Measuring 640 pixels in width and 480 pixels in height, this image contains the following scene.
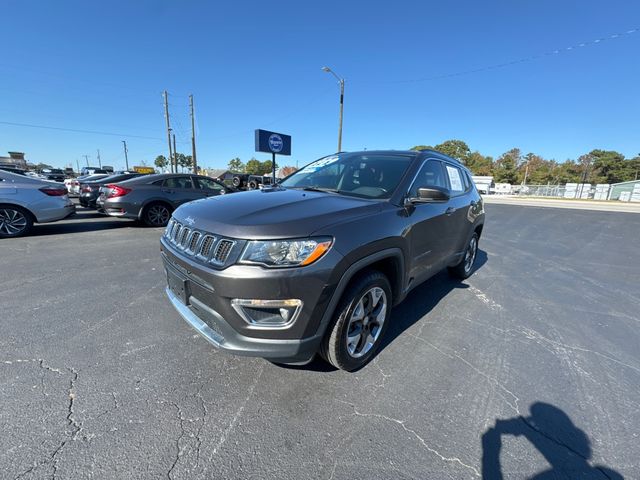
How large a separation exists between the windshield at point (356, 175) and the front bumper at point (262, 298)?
3.78 ft

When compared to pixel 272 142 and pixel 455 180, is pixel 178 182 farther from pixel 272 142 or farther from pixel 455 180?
pixel 272 142

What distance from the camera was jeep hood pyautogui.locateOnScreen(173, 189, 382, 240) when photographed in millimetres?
1917

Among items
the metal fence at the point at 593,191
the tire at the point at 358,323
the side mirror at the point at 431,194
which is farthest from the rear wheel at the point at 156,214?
the metal fence at the point at 593,191

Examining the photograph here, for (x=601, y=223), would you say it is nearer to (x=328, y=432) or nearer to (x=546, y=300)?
(x=546, y=300)

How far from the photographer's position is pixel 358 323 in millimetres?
2438

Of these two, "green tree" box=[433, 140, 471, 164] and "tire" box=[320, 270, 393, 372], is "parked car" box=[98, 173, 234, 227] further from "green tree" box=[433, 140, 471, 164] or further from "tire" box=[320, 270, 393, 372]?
"green tree" box=[433, 140, 471, 164]

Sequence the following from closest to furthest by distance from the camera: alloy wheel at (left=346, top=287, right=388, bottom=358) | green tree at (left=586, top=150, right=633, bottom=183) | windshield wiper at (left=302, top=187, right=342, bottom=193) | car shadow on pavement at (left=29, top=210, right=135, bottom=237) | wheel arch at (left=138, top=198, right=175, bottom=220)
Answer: alloy wheel at (left=346, top=287, right=388, bottom=358)
windshield wiper at (left=302, top=187, right=342, bottom=193)
car shadow on pavement at (left=29, top=210, right=135, bottom=237)
wheel arch at (left=138, top=198, right=175, bottom=220)
green tree at (left=586, top=150, right=633, bottom=183)

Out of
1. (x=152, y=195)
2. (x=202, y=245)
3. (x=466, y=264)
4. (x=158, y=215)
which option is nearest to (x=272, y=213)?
(x=202, y=245)

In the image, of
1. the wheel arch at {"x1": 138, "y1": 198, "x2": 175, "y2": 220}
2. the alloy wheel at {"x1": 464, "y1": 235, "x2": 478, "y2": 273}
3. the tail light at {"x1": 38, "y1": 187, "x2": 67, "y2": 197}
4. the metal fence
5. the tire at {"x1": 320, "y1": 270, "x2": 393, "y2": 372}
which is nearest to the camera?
the tire at {"x1": 320, "y1": 270, "x2": 393, "y2": 372}

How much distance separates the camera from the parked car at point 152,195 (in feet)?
25.5

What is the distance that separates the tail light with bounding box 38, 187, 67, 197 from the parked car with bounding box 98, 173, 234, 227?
2.87 feet

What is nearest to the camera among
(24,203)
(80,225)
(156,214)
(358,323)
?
(358,323)

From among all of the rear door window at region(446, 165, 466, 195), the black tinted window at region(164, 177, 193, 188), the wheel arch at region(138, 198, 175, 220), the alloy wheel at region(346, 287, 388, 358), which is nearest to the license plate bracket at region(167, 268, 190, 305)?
the alloy wheel at region(346, 287, 388, 358)

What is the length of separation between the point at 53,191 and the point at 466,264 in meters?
8.73
